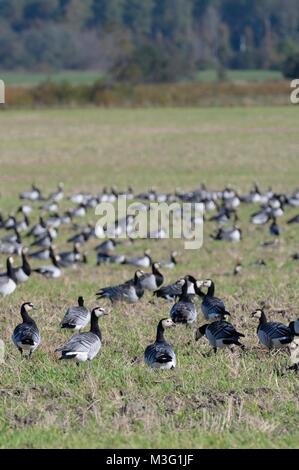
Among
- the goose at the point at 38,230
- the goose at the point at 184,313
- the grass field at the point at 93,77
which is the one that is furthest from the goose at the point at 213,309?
the grass field at the point at 93,77

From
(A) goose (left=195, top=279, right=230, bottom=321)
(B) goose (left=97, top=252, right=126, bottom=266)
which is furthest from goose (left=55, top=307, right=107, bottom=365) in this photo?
(B) goose (left=97, top=252, right=126, bottom=266)

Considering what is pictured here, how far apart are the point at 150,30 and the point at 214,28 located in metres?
13.3

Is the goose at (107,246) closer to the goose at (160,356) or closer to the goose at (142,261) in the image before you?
the goose at (142,261)

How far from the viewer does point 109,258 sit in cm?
1853

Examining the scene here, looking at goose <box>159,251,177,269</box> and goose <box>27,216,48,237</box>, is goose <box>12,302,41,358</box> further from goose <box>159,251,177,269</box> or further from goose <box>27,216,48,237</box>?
goose <box>27,216,48,237</box>

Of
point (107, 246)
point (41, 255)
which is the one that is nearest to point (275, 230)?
point (107, 246)

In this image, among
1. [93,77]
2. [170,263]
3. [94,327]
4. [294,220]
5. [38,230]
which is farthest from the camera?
[93,77]

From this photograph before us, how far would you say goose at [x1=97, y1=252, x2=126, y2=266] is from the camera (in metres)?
18.3

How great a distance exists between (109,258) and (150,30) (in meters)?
166

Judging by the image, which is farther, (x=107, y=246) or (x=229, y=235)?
(x=229, y=235)

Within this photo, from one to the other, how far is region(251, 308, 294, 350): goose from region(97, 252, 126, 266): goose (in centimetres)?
918

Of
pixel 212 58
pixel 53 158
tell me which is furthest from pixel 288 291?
pixel 212 58

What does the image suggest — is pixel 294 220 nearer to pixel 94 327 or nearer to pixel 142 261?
pixel 142 261
